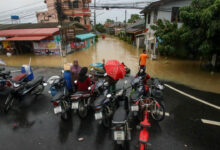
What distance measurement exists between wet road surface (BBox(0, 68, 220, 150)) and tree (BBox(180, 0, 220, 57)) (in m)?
4.14

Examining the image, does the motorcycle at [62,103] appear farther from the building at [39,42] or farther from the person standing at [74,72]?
the building at [39,42]

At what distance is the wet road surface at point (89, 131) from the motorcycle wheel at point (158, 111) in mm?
206

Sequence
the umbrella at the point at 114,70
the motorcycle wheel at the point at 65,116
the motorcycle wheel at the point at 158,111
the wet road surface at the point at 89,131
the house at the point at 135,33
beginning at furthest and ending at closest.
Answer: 1. the house at the point at 135,33
2. the motorcycle wheel at the point at 65,116
3. the umbrella at the point at 114,70
4. the motorcycle wheel at the point at 158,111
5. the wet road surface at the point at 89,131

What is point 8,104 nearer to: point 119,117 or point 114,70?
point 114,70

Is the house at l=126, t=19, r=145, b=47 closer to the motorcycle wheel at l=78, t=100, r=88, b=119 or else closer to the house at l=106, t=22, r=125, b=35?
the motorcycle wheel at l=78, t=100, r=88, b=119

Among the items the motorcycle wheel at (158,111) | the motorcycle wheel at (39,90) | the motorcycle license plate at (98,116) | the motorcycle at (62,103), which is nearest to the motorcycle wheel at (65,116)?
the motorcycle at (62,103)

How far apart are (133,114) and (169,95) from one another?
2509 mm

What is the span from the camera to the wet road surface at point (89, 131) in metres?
3.53

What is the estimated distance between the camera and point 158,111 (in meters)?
4.41

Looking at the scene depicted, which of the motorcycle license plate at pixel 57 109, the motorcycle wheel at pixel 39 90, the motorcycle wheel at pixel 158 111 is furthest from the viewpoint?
the motorcycle wheel at pixel 39 90

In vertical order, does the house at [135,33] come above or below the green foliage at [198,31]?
above

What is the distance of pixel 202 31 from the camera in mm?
7691

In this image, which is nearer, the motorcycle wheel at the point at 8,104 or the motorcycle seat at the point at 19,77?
the motorcycle wheel at the point at 8,104

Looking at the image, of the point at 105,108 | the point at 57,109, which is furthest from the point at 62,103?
the point at 105,108
